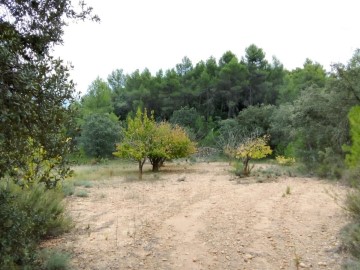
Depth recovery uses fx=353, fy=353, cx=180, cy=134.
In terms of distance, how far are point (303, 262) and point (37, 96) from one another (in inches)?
167

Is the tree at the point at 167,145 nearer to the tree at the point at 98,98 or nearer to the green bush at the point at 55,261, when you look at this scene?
the green bush at the point at 55,261

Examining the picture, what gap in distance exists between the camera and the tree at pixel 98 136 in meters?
29.2

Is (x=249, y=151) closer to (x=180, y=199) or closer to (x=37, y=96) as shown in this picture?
(x=180, y=199)

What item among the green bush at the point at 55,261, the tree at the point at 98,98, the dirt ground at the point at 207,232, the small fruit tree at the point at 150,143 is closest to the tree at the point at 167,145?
the small fruit tree at the point at 150,143

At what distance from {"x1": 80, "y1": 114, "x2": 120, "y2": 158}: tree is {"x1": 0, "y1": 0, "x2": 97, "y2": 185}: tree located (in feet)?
83.7

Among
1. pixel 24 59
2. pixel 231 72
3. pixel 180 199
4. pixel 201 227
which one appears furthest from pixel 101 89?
pixel 24 59

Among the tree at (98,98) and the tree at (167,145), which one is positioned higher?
the tree at (98,98)

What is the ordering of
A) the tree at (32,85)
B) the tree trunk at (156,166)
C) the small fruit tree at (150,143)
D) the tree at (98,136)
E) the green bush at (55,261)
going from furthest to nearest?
the tree at (98,136) → the tree trunk at (156,166) → the small fruit tree at (150,143) → the green bush at (55,261) → the tree at (32,85)

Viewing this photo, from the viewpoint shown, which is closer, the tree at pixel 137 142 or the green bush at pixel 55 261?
the green bush at pixel 55 261

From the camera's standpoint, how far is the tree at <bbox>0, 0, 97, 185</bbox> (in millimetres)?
2828

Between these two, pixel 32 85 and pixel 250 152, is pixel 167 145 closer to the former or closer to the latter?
pixel 250 152

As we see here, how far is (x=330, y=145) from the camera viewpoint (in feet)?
51.2

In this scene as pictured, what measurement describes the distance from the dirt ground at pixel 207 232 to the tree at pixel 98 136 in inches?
761

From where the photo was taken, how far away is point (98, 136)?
Result: 96.6ft
